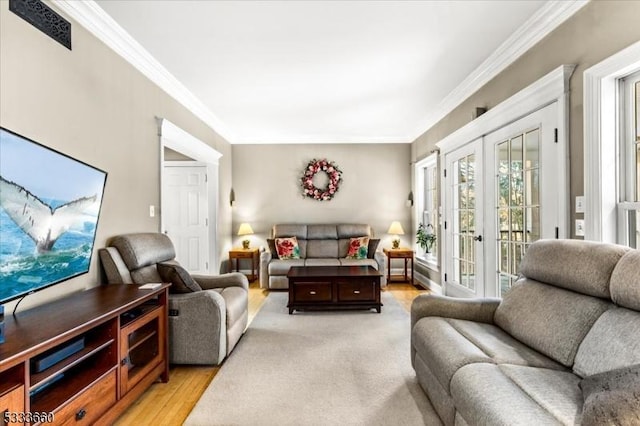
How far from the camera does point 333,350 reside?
2961 mm

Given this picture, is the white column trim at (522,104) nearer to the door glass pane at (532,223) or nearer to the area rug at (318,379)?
the door glass pane at (532,223)

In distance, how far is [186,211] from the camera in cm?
547

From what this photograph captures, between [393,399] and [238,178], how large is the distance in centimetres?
492

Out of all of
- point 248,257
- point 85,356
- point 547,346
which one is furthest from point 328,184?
point 85,356

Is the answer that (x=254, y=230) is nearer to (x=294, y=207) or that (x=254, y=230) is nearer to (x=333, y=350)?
(x=294, y=207)

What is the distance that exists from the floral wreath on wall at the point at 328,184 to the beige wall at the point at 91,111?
276 cm

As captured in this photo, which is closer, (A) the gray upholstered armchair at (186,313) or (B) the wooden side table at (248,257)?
(A) the gray upholstered armchair at (186,313)

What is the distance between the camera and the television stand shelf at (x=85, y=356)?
1.31 m

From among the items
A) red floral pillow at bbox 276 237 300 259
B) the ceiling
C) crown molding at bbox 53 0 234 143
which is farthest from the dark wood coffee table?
crown molding at bbox 53 0 234 143

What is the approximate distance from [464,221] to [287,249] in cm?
276

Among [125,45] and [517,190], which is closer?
[125,45]

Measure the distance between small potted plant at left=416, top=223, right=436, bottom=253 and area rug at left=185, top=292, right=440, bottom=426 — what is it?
207 cm

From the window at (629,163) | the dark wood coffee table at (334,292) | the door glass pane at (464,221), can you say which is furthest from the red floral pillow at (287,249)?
the window at (629,163)

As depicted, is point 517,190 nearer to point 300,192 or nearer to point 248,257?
point 300,192
